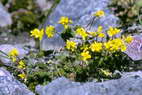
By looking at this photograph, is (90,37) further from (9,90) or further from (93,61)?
(9,90)

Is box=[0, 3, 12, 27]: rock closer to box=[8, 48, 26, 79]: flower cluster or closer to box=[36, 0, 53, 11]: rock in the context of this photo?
box=[36, 0, 53, 11]: rock

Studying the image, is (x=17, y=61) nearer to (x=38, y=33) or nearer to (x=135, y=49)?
(x=38, y=33)

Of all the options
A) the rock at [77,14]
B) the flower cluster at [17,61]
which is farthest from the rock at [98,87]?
the rock at [77,14]

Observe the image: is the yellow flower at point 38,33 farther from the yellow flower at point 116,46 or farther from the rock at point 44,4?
the rock at point 44,4

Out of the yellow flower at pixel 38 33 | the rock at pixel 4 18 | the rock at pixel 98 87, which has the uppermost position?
the rock at pixel 4 18

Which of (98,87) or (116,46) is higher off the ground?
(116,46)

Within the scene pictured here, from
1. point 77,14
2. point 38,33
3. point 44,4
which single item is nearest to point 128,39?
point 38,33
